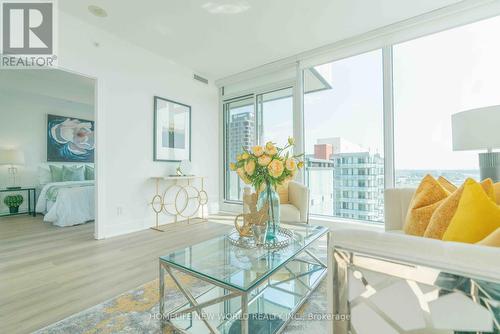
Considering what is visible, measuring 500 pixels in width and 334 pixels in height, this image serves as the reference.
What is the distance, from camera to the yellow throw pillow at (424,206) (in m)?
1.18

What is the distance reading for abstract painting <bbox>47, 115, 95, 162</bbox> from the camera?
16.8 feet

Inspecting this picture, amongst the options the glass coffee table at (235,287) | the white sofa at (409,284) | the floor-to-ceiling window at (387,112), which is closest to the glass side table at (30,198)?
the glass coffee table at (235,287)

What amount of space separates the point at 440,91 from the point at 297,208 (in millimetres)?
2323

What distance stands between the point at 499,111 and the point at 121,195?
3970mm

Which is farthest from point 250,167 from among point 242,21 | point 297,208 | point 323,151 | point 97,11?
point 97,11

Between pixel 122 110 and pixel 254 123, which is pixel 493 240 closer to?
pixel 122 110

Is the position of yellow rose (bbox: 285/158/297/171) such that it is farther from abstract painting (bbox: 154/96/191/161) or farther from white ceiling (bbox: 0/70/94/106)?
white ceiling (bbox: 0/70/94/106)

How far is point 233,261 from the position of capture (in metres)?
1.35

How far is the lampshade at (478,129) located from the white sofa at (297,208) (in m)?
1.47

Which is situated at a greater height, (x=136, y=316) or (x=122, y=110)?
(x=122, y=110)

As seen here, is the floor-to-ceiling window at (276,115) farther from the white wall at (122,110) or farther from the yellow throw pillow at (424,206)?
the yellow throw pillow at (424,206)

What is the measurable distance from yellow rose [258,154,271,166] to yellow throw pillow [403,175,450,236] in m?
0.87

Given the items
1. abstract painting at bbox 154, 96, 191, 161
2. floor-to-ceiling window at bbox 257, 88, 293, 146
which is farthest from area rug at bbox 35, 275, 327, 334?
floor-to-ceiling window at bbox 257, 88, 293, 146

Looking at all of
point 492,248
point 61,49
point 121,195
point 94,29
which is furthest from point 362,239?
point 94,29
